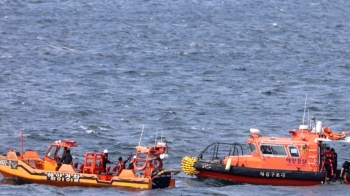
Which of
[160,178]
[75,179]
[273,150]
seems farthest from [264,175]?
[75,179]

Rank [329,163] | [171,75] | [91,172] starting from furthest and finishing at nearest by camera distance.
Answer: [171,75], [329,163], [91,172]

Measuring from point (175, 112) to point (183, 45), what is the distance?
113ft

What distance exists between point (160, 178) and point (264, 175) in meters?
4.25

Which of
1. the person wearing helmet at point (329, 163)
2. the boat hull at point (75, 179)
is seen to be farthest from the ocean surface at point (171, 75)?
the person wearing helmet at point (329, 163)

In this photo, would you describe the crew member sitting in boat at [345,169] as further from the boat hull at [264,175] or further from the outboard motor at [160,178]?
the outboard motor at [160,178]

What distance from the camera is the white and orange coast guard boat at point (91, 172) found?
3869 centimetres

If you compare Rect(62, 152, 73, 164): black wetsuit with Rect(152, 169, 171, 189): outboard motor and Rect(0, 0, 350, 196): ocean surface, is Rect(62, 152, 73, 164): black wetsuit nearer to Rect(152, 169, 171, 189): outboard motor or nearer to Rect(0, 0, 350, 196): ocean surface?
Rect(0, 0, 350, 196): ocean surface

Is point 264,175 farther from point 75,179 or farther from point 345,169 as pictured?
point 75,179

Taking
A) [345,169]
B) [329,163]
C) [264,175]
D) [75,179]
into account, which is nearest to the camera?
[75,179]

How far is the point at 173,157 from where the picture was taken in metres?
47.8

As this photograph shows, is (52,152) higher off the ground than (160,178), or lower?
higher

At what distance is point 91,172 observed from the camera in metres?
39.5

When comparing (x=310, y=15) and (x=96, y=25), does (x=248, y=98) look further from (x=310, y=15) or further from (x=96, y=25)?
(x=310, y=15)

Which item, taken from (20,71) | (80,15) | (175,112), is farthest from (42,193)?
(80,15)
